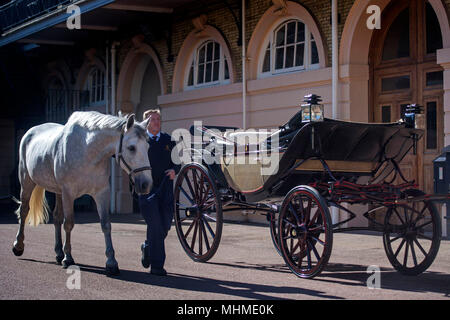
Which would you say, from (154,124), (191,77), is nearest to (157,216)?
(154,124)

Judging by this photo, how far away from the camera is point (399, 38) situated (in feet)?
39.8

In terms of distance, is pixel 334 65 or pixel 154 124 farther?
pixel 334 65

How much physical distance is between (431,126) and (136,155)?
20.9 feet

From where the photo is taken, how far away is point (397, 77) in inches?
480

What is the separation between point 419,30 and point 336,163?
548cm

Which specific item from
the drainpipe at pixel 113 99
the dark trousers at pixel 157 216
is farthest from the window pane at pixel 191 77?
the dark trousers at pixel 157 216

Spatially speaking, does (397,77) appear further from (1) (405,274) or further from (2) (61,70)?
(2) (61,70)

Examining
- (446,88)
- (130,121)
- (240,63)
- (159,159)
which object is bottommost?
(159,159)

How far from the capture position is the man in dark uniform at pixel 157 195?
7406 mm

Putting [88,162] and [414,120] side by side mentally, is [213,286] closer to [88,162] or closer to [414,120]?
[88,162]

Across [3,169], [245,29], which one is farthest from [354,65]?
[3,169]

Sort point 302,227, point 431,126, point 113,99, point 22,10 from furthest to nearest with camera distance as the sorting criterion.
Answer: point 22,10 → point 113,99 → point 431,126 → point 302,227

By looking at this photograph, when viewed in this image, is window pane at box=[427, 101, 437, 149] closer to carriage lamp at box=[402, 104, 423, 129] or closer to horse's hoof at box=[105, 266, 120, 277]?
carriage lamp at box=[402, 104, 423, 129]

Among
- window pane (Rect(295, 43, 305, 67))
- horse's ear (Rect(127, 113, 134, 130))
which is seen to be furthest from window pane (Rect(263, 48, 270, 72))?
horse's ear (Rect(127, 113, 134, 130))
